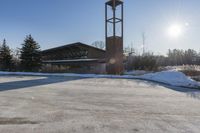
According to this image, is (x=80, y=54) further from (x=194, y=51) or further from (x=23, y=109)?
(x=194, y=51)

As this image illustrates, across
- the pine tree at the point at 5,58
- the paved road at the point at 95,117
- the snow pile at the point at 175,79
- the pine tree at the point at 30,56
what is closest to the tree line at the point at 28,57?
the pine tree at the point at 30,56

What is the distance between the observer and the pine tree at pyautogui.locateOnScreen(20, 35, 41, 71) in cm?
2588

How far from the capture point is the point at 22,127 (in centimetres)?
391

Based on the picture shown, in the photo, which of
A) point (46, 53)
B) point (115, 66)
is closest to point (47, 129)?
point (115, 66)

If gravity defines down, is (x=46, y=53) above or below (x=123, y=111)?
above

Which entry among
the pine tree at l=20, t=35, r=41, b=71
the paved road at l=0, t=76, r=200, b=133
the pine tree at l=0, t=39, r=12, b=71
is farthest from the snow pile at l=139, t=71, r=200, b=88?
the pine tree at l=0, t=39, r=12, b=71

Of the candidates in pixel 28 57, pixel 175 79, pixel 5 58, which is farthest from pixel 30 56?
pixel 175 79

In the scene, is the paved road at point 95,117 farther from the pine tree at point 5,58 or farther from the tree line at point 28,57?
the pine tree at point 5,58

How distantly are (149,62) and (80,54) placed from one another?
32.8ft

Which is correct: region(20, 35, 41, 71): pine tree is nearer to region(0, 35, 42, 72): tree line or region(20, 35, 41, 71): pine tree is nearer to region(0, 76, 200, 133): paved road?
region(0, 35, 42, 72): tree line

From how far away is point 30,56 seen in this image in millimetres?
26141

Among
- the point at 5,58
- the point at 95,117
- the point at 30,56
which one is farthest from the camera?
the point at 5,58

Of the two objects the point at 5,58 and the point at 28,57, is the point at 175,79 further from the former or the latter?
the point at 5,58

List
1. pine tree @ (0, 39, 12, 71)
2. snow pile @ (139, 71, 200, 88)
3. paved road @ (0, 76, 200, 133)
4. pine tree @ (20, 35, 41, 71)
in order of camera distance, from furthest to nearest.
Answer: pine tree @ (0, 39, 12, 71), pine tree @ (20, 35, 41, 71), snow pile @ (139, 71, 200, 88), paved road @ (0, 76, 200, 133)
